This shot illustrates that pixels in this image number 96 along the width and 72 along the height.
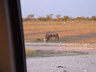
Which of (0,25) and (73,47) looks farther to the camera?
(73,47)

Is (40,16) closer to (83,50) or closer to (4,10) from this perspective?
(4,10)

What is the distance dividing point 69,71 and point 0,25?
158 centimetres

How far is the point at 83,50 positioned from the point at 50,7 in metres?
2.43

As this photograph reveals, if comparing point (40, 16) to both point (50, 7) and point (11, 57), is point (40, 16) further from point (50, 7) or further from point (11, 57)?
point (11, 57)

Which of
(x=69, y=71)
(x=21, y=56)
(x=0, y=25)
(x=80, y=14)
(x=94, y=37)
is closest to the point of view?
(x=0, y=25)

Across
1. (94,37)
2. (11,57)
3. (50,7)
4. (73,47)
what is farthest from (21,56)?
(73,47)

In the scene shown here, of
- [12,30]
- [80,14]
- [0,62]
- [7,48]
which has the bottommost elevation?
[0,62]

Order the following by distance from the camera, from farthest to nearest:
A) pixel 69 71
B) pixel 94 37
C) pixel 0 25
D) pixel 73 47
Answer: pixel 73 47 < pixel 94 37 < pixel 69 71 < pixel 0 25

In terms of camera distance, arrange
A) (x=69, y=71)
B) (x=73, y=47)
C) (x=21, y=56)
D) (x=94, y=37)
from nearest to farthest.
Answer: (x=21, y=56) → (x=69, y=71) → (x=94, y=37) → (x=73, y=47)

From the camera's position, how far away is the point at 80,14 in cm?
210

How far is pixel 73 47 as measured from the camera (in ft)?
14.4

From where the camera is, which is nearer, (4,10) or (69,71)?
(4,10)

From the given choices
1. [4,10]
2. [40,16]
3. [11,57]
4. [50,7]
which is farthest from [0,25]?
[50,7]

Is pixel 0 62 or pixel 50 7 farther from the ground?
pixel 50 7
